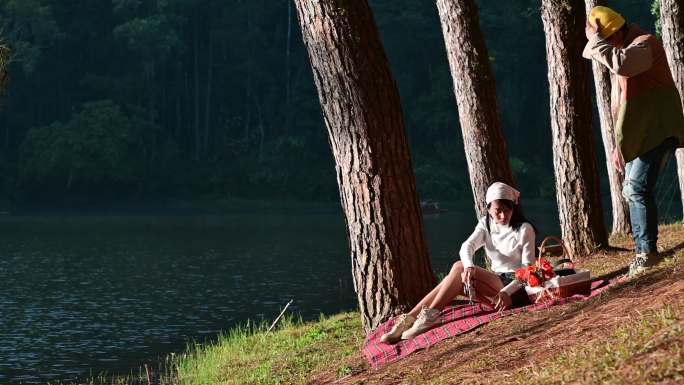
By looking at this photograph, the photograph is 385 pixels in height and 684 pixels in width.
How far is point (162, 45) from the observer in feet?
189

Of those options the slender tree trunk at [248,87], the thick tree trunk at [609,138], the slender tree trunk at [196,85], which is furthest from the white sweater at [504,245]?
the slender tree trunk at [196,85]

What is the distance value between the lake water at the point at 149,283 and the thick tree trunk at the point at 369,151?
7.37 m

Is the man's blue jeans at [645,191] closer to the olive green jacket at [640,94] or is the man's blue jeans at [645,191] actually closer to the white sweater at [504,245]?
the olive green jacket at [640,94]

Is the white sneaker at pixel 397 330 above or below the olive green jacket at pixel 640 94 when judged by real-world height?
below

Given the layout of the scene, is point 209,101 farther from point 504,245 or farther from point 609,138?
point 504,245

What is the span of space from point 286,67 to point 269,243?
3013 centimetres

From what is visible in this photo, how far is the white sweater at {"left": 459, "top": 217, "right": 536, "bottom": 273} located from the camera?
7191 mm

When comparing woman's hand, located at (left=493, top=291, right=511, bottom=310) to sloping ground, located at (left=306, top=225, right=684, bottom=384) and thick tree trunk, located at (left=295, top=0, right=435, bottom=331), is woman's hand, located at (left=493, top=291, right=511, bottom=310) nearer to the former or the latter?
sloping ground, located at (left=306, top=225, right=684, bottom=384)

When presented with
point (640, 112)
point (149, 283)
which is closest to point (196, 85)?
point (149, 283)

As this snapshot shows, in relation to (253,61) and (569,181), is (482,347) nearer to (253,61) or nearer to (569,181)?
(569,181)

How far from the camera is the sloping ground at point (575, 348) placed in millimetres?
4445

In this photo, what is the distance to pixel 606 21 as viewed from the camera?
269 inches

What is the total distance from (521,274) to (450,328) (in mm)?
614

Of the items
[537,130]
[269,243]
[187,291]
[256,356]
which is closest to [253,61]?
[537,130]
